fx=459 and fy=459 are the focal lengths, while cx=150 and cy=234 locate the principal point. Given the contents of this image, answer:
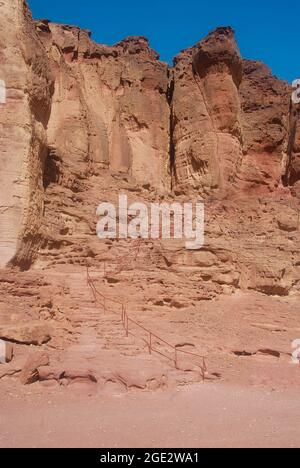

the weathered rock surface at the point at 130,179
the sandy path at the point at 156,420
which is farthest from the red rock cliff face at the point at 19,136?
the sandy path at the point at 156,420

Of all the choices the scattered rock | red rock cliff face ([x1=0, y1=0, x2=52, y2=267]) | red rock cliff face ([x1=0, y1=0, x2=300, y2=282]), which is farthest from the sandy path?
red rock cliff face ([x1=0, y1=0, x2=300, y2=282])

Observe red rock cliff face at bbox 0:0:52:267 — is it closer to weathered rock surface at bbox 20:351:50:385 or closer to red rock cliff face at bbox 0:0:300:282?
red rock cliff face at bbox 0:0:300:282

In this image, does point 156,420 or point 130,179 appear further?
point 130,179

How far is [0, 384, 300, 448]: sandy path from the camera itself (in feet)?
22.9

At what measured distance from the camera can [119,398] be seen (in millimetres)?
9383

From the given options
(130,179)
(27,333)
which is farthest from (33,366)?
(130,179)

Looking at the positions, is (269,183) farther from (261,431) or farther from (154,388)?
(261,431)

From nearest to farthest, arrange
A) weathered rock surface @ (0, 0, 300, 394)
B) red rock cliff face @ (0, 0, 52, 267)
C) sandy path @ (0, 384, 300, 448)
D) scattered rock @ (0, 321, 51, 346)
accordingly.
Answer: sandy path @ (0, 384, 300, 448) < scattered rock @ (0, 321, 51, 346) < weathered rock surface @ (0, 0, 300, 394) < red rock cliff face @ (0, 0, 52, 267)

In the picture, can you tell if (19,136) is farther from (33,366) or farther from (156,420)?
(156,420)

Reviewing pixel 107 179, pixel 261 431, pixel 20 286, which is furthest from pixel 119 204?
pixel 261 431

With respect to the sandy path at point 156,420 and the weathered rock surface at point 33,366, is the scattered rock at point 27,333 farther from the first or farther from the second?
the sandy path at point 156,420

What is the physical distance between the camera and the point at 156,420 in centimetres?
807

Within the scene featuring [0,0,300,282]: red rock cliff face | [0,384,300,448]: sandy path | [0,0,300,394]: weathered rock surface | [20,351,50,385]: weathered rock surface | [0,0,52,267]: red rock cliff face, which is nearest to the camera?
[0,384,300,448]: sandy path
